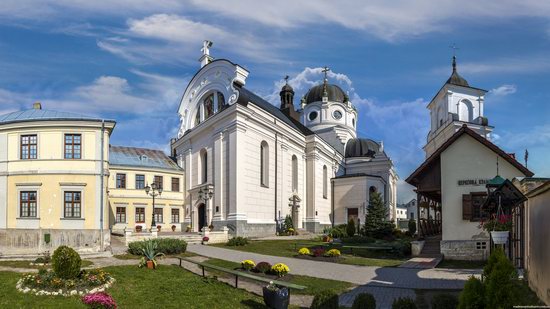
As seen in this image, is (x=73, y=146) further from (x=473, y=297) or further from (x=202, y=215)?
(x=473, y=297)

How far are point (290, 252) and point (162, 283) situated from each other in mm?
11801

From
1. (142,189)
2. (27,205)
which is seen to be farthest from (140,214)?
(27,205)

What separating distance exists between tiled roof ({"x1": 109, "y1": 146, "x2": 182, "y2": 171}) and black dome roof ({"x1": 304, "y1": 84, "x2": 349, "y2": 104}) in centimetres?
2864

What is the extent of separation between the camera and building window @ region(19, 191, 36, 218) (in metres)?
26.7

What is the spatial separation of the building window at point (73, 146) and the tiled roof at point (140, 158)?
43.1 ft

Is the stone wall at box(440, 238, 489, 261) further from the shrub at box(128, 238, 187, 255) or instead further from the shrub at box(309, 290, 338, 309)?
the shrub at box(309, 290, 338, 309)

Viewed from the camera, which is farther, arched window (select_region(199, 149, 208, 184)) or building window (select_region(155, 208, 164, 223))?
building window (select_region(155, 208, 164, 223))

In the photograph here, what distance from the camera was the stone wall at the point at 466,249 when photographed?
19859mm

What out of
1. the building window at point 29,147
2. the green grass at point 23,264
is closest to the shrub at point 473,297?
the green grass at point 23,264

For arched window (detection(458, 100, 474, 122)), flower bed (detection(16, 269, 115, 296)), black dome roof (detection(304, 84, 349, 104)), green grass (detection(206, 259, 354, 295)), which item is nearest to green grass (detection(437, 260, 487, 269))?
green grass (detection(206, 259, 354, 295))

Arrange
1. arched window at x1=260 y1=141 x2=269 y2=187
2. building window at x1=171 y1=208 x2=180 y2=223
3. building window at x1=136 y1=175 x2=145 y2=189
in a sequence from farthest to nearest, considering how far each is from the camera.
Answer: building window at x1=171 y1=208 x2=180 y2=223 → building window at x1=136 y1=175 x2=145 y2=189 → arched window at x1=260 y1=141 x2=269 y2=187

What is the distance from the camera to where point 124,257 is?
1975 cm

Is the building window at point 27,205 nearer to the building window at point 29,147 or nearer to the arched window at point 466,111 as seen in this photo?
the building window at point 29,147

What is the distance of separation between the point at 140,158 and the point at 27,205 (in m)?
16.1
